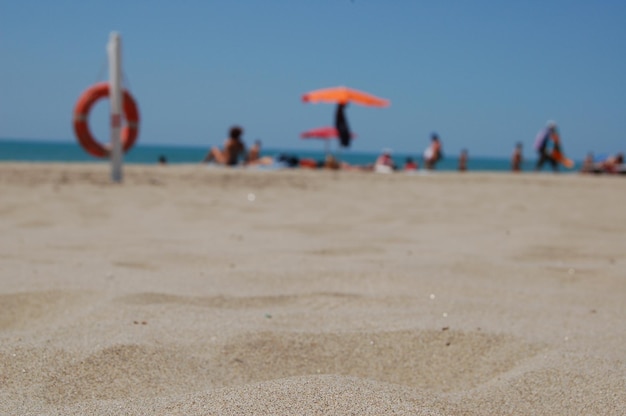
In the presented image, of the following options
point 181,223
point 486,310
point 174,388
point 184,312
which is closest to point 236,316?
point 184,312

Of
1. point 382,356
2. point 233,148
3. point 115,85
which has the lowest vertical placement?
point 382,356

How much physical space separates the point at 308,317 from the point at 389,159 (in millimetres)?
12171

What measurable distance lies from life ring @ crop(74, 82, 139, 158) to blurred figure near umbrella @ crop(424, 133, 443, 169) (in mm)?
7406

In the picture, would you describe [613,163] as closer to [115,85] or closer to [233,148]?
[233,148]

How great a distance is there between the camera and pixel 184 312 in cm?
166

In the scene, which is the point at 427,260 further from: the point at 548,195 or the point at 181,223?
the point at 548,195

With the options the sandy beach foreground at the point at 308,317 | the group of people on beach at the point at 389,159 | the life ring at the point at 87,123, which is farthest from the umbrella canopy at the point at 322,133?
the sandy beach foreground at the point at 308,317

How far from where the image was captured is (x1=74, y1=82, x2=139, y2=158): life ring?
852 cm

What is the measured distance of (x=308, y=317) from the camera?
1.67 m

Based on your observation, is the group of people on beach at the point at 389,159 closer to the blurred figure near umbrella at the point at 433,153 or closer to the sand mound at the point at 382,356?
the blurred figure near umbrella at the point at 433,153

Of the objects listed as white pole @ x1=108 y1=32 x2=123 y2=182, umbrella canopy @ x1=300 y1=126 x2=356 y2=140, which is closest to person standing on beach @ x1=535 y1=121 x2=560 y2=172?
umbrella canopy @ x1=300 y1=126 x2=356 y2=140

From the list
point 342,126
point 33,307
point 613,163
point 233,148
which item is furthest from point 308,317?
point 613,163

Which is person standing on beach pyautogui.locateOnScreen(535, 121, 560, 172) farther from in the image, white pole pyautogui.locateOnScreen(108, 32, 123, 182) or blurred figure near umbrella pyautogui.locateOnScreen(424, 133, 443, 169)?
white pole pyautogui.locateOnScreen(108, 32, 123, 182)

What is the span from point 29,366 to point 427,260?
156cm
